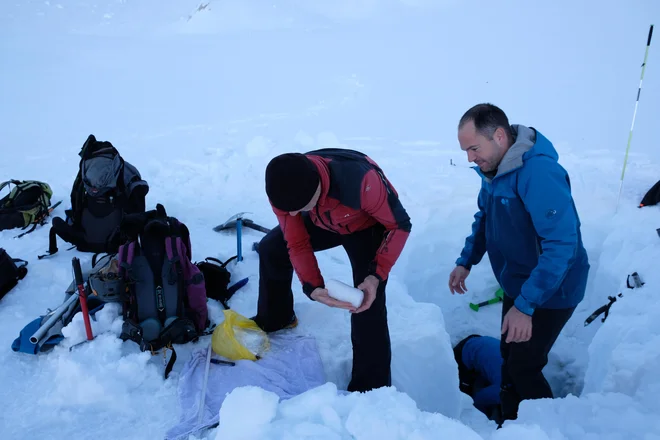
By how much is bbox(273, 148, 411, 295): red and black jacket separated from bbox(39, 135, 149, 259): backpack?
2.57 m

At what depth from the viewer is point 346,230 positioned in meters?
2.65

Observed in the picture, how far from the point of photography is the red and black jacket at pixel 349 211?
2354 millimetres

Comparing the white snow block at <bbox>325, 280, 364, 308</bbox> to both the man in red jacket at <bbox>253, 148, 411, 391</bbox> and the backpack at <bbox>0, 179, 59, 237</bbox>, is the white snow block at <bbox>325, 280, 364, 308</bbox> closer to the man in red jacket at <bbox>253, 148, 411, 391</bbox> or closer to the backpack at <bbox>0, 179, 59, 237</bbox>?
the man in red jacket at <bbox>253, 148, 411, 391</bbox>

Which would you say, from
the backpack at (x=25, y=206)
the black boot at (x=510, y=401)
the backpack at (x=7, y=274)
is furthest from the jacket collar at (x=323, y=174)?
the backpack at (x=25, y=206)

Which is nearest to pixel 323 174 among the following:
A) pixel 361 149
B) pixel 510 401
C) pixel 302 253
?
pixel 302 253

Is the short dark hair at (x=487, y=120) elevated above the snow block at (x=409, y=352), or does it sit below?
above

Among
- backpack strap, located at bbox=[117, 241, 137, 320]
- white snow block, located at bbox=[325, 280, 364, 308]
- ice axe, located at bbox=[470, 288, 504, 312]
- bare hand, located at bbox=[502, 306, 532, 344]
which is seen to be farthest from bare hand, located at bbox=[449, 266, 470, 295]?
ice axe, located at bbox=[470, 288, 504, 312]

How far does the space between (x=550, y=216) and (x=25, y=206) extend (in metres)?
5.44

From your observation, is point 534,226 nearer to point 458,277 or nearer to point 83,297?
point 458,277

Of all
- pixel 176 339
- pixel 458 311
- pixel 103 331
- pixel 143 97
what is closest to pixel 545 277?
pixel 176 339

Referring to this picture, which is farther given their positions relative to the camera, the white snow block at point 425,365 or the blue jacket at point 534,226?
the white snow block at point 425,365

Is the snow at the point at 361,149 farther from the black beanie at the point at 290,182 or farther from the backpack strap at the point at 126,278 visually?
the black beanie at the point at 290,182

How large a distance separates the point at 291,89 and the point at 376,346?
44.0ft

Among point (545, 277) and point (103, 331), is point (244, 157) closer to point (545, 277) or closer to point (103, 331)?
point (103, 331)
